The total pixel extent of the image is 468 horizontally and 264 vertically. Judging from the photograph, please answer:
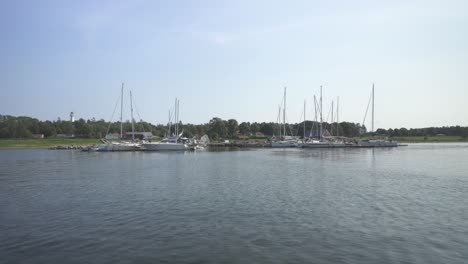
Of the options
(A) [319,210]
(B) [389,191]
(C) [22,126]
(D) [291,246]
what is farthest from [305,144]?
(C) [22,126]

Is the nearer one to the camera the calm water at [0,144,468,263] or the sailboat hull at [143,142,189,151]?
the calm water at [0,144,468,263]

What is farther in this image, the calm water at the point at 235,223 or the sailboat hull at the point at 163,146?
the sailboat hull at the point at 163,146

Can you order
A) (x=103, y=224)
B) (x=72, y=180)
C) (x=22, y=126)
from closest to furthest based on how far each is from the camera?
(x=103, y=224) < (x=72, y=180) < (x=22, y=126)

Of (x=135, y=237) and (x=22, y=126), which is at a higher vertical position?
(x=22, y=126)

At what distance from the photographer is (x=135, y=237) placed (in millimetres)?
16219

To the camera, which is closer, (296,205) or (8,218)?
(8,218)

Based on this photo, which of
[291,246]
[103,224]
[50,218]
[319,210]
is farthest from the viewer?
[319,210]

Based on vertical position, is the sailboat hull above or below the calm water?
above

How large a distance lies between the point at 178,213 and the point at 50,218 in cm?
722

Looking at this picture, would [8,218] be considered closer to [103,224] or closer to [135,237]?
[103,224]

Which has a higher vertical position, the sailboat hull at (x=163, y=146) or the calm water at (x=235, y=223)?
the sailboat hull at (x=163, y=146)

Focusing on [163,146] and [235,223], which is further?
[163,146]

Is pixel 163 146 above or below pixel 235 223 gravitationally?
above

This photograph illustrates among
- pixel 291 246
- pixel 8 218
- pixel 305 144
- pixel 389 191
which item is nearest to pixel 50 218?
pixel 8 218
